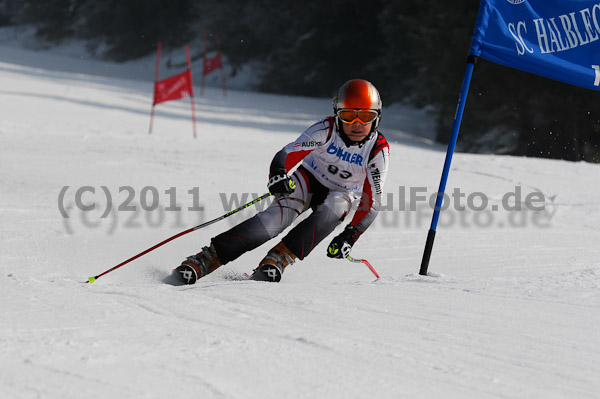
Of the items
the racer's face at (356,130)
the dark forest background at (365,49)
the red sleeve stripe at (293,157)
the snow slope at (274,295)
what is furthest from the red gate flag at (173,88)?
the racer's face at (356,130)

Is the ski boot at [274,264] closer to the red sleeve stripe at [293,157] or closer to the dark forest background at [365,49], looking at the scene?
the red sleeve stripe at [293,157]

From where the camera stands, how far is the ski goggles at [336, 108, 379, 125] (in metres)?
4.16

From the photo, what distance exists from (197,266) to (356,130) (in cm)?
132

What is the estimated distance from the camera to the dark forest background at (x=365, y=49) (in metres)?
14.9

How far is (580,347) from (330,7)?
22.1 meters

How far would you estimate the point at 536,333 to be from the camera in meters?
2.75

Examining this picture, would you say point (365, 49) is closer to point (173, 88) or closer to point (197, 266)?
point (173, 88)

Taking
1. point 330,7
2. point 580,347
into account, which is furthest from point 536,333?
point 330,7

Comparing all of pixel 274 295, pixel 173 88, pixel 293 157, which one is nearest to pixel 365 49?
pixel 173 88

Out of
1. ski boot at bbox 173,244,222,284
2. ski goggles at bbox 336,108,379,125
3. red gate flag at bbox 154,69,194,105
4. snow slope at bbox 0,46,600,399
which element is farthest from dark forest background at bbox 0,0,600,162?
ski boot at bbox 173,244,222,284

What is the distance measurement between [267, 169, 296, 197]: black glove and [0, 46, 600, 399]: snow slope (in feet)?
1.94

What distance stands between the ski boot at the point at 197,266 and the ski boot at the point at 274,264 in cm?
27

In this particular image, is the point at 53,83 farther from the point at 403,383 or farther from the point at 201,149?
the point at 403,383

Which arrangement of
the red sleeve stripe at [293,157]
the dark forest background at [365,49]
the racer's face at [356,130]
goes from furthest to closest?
the dark forest background at [365,49]
the red sleeve stripe at [293,157]
the racer's face at [356,130]
